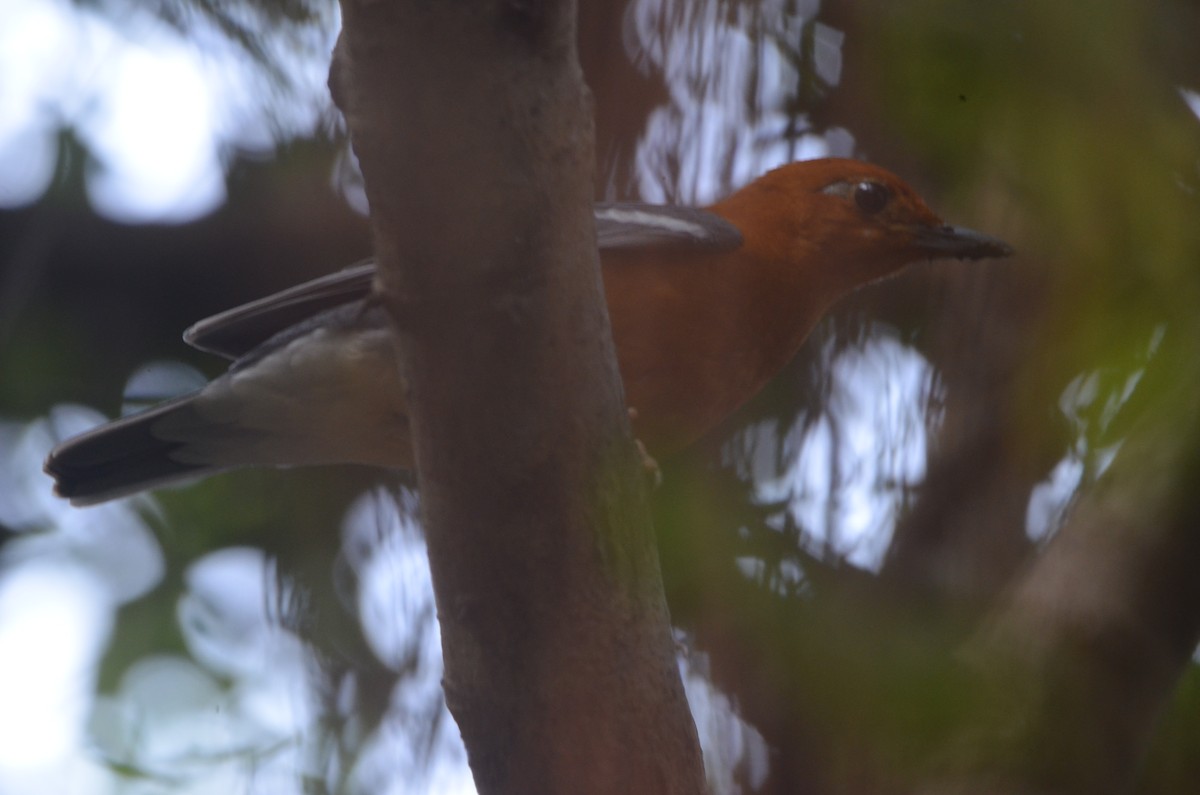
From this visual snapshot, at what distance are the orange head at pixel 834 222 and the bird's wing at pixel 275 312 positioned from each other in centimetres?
85

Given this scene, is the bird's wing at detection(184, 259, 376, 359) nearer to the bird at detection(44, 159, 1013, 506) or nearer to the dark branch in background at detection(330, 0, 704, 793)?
the bird at detection(44, 159, 1013, 506)

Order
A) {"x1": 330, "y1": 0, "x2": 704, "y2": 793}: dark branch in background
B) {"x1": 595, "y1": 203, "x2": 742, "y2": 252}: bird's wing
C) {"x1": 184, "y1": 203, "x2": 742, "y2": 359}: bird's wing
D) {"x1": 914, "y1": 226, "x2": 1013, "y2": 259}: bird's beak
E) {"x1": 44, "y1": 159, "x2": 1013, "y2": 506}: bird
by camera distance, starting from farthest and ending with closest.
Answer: {"x1": 44, "y1": 159, "x2": 1013, "y2": 506}: bird
{"x1": 184, "y1": 203, "x2": 742, "y2": 359}: bird's wing
{"x1": 595, "y1": 203, "x2": 742, "y2": 252}: bird's wing
{"x1": 914, "y1": 226, "x2": 1013, "y2": 259}: bird's beak
{"x1": 330, "y1": 0, "x2": 704, "y2": 793}: dark branch in background

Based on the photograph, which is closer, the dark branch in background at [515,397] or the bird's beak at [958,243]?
the dark branch in background at [515,397]

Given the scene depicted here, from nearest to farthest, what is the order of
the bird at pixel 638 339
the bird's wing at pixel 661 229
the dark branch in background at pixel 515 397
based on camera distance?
1. the dark branch in background at pixel 515 397
2. the bird's wing at pixel 661 229
3. the bird at pixel 638 339

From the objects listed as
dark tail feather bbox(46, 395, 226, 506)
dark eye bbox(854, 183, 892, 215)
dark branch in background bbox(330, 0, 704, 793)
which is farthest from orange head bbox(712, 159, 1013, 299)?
dark tail feather bbox(46, 395, 226, 506)

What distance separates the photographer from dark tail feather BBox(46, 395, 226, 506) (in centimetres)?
301

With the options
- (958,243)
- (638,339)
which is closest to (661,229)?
(638,339)

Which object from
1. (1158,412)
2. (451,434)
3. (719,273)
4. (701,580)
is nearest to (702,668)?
(701,580)

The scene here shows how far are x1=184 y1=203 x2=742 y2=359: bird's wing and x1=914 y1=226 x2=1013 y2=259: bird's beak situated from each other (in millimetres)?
489

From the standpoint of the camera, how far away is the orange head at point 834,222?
3.00m

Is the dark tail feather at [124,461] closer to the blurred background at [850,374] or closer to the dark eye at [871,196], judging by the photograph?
the blurred background at [850,374]

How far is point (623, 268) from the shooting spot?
289cm

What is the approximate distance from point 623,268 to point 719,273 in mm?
387

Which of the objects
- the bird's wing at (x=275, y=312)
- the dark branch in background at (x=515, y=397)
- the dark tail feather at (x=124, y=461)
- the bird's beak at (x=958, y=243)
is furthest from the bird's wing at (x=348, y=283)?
the dark branch in background at (x=515, y=397)
